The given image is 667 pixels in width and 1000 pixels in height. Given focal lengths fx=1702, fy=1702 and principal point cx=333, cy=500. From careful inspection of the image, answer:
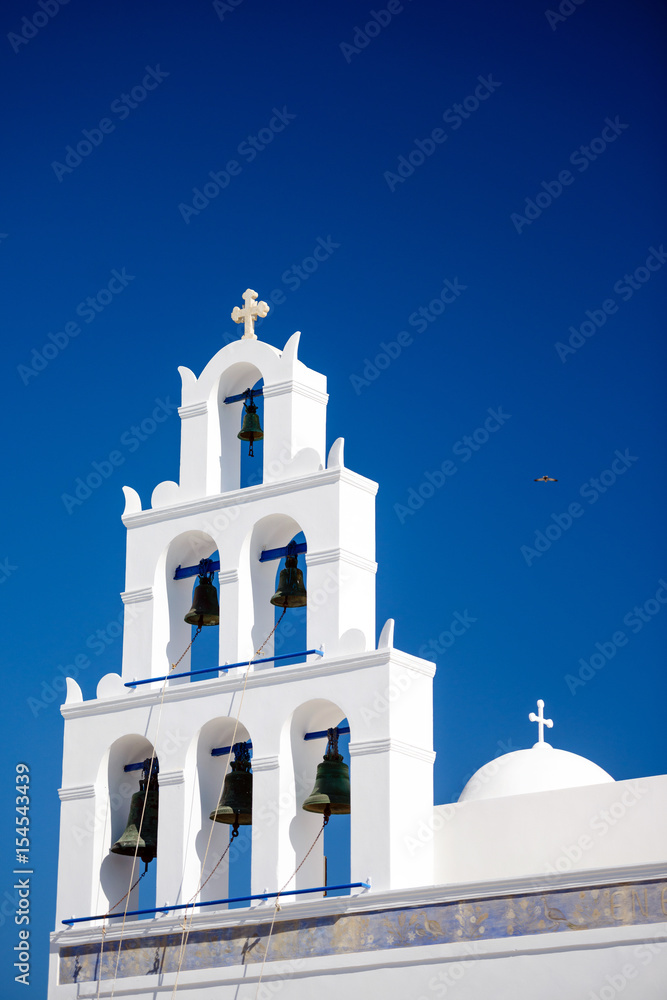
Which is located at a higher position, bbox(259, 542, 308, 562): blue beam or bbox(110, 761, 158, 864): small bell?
bbox(259, 542, 308, 562): blue beam

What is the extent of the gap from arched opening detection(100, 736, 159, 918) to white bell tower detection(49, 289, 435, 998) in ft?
0.09

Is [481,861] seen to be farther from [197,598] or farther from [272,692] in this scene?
[197,598]

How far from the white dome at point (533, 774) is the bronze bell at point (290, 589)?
276 centimetres

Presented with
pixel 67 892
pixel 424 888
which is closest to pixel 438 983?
pixel 424 888

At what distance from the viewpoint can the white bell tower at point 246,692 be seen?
15.5m

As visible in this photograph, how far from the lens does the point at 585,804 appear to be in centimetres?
1549

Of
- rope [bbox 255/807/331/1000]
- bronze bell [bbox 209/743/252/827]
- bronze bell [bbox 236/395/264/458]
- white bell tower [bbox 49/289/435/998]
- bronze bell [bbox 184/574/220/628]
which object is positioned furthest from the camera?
bronze bell [bbox 236/395/264/458]

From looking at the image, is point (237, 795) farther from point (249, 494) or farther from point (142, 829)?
point (249, 494)

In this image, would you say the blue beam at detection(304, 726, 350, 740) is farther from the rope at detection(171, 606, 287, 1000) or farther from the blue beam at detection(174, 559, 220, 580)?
the blue beam at detection(174, 559, 220, 580)

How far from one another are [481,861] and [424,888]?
4.14 feet

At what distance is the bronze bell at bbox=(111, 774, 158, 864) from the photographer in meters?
16.4

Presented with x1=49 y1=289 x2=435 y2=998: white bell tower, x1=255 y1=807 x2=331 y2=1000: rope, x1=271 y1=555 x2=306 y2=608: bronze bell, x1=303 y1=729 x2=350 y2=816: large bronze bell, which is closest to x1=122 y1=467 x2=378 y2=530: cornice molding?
x1=49 y1=289 x2=435 y2=998: white bell tower

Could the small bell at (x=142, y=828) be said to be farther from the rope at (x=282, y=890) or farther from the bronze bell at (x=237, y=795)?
the rope at (x=282, y=890)

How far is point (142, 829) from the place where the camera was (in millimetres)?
16578
